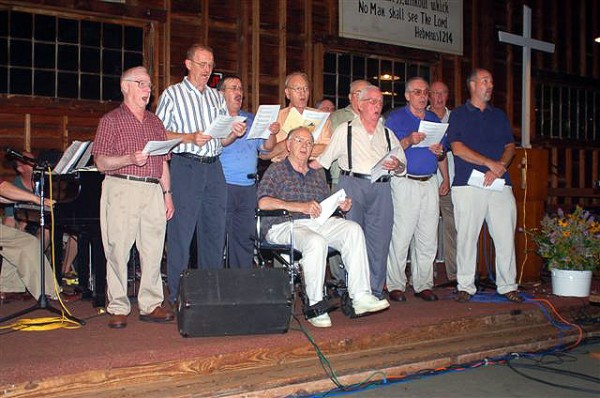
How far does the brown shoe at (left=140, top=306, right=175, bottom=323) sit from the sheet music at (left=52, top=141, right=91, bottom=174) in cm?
116

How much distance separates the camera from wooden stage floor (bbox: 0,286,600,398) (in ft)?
12.1

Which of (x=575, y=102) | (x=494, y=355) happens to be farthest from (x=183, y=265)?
(x=575, y=102)

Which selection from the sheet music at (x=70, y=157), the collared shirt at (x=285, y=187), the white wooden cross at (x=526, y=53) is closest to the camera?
the sheet music at (x=70, y=157)

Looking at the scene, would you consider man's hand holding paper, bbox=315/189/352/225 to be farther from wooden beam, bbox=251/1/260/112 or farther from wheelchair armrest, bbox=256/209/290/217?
wooden beam, bbox=251/1/260/112

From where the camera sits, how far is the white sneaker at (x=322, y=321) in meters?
4.71

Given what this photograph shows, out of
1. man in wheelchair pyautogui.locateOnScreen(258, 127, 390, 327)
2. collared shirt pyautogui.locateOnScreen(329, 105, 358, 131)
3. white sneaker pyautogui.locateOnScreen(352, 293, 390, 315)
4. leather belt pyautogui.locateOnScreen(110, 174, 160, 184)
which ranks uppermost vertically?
collared shirt pyautogui.locateOnScreen(329, 105, 358, 131)

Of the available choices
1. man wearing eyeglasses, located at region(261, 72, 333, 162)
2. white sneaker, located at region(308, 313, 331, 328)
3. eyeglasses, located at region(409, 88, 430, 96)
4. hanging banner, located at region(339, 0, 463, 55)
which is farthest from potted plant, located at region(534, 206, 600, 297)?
hanging banner, located at region(339, 0, 463, 55)

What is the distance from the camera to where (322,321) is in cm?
471

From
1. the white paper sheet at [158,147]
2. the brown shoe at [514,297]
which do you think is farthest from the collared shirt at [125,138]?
the brown shoe at [514,297]

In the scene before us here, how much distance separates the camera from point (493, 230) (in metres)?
5.94

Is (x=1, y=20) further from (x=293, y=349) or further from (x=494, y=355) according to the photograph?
(x=494, y=355)

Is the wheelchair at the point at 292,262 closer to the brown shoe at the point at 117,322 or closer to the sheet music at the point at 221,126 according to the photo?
the sheet music at the point at 221,126

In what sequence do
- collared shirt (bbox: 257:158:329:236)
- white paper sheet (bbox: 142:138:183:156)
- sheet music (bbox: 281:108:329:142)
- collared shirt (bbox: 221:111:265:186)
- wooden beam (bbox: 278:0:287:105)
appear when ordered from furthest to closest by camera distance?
wooden beam (bbox: 278:0:287:105) → sheet music (bbox: 281:108:329:142) → collared shirt (bbox: 221:111:265:186) → collared shirt (bbox: 257:158:329:236) → white paper sheet (bbox: 142:138:183:156)

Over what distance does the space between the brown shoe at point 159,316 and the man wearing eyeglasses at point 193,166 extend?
0.34m
